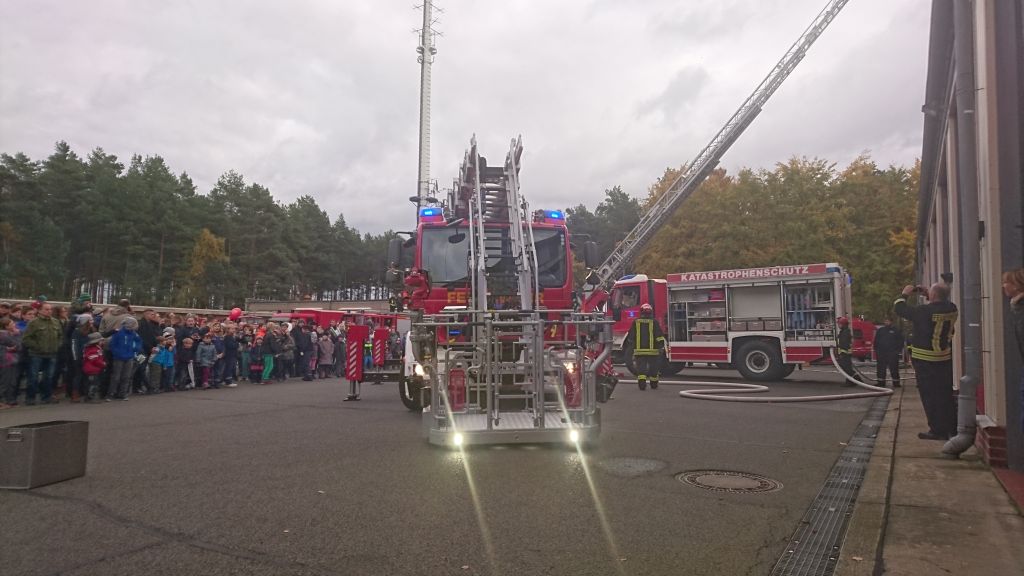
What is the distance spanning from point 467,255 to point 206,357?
7948 mm

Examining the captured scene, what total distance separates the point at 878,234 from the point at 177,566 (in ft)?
107

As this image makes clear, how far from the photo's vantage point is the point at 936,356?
248 inches

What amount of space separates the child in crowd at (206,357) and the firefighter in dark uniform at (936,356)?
13006mm

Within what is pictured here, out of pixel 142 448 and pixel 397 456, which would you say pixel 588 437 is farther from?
pixel 142 448

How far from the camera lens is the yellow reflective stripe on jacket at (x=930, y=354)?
246 inches

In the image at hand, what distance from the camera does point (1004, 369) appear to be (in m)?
4.85

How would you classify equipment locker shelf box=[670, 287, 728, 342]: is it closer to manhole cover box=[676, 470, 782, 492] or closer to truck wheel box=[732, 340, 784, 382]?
truck wheel box=[732, 340, 784, 382]

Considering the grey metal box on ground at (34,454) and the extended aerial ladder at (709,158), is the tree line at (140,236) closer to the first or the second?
the extended aerial ladder at (709,158)

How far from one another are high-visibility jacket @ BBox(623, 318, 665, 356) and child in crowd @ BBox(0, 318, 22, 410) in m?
10.8

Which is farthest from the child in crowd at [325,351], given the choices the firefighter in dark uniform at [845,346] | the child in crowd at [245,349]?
the firefighter in dark uniform at [845,346]

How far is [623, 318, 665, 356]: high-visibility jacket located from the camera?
40.2 ft

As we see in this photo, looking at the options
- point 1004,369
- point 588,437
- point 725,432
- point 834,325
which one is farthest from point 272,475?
point 834,325

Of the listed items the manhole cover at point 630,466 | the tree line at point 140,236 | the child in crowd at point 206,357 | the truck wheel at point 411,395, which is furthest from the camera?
the tree line at point 140,236

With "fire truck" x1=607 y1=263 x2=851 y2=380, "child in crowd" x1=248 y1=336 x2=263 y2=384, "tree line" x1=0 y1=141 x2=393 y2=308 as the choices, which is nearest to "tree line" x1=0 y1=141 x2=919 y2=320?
"tree line" x1=0 y1=141 x2=393 y2=308
